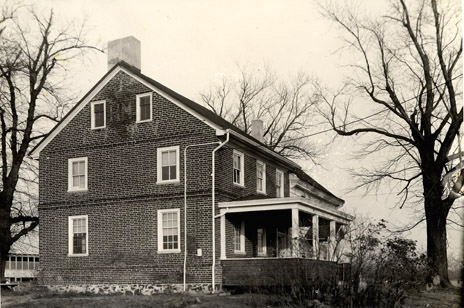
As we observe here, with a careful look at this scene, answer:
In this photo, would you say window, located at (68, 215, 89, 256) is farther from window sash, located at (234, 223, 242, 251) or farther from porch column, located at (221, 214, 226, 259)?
window sash, located at (234, 223, 242, 251)

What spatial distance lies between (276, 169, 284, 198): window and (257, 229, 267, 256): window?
132 inches

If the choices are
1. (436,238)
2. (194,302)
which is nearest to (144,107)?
(194,302)

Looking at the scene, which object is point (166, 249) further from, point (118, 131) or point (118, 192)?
point (118, 131)

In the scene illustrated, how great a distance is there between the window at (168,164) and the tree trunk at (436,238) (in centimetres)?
1022

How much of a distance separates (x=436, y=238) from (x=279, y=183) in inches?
316

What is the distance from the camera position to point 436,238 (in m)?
22.5

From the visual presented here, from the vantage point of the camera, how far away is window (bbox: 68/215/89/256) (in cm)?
2272

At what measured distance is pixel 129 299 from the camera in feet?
60.2

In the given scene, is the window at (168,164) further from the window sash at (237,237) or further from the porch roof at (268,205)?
the window sash at (237,237)

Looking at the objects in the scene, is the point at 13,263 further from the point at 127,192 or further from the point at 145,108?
the point at 145,108

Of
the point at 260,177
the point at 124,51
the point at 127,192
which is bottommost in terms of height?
the point at 127,192


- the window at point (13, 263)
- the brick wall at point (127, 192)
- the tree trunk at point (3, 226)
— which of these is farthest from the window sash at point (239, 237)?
the window at point (13, 263)

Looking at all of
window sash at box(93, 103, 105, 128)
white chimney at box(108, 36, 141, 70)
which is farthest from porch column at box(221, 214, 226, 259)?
white chimney at box(108, 36, 141, 70)

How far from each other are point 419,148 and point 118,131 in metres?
12.5
